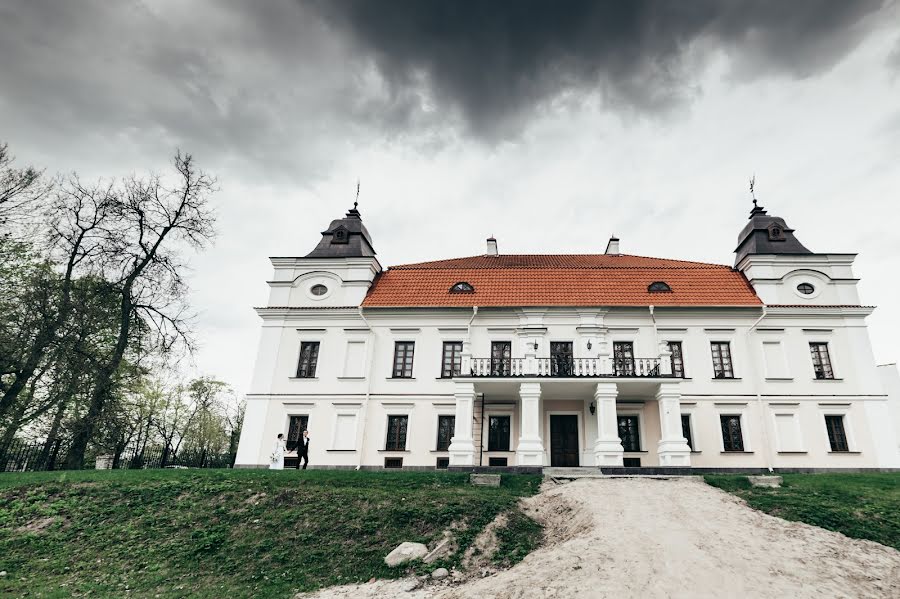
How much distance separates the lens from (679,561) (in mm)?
7383

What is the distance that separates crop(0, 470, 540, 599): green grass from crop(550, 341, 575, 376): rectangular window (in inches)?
238

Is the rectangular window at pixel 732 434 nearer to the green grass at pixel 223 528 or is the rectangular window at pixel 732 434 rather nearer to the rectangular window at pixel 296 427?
the green grass at pixel 223 528

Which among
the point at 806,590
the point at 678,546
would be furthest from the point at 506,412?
the point at 806,590

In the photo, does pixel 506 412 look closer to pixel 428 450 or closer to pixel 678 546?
pixel 428 450

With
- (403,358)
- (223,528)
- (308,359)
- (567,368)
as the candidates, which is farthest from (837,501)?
(308,359)

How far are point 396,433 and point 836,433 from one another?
15257 mm

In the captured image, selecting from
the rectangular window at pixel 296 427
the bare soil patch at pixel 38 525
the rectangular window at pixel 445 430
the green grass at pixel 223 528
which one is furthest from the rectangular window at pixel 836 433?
the bare soil patch at pixel 38 525

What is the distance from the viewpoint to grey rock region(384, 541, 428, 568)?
8523mm

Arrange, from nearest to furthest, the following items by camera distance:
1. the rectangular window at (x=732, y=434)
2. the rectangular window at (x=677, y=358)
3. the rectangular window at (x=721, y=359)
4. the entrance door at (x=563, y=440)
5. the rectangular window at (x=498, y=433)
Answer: the rectangular window at (x=732, y=434) → the entrance door at (x=563, y=440) → the rectangular window at (x=498, y=433) → the rectangular window at (x=721, y=359) → the rectangular window at (x=677, y=358)

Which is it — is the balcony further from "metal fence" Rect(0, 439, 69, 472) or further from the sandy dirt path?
"metal fence" Rect(0, 439, 69, 472)

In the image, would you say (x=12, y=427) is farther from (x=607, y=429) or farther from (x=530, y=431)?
(x=607, y=429)

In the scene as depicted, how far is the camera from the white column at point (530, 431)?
15195mm

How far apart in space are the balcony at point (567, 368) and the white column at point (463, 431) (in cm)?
67

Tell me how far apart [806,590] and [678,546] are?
168 centimetres
